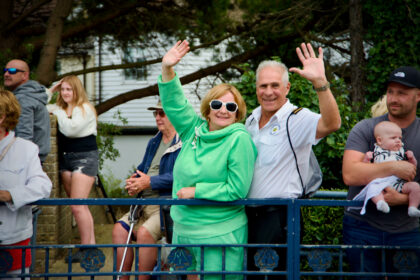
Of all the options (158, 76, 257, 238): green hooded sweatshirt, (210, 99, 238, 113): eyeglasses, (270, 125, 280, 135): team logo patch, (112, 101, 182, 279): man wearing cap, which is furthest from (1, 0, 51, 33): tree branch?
(270, 125, 280, 135): team logo patch

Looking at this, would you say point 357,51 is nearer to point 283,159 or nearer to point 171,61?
point 283,159

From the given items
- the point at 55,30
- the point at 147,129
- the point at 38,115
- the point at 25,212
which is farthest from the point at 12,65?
the point at 147,129

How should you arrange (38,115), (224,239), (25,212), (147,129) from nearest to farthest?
(224,239)
(25,212)
(38,115)
(147,129)

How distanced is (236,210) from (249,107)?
2.75m

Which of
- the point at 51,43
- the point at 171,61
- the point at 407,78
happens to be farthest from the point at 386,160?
the point at 51,43

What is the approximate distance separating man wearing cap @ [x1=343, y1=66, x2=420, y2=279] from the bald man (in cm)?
309

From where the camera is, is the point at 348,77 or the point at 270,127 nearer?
the point at 270,127

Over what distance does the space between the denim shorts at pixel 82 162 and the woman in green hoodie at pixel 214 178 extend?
2318 mm

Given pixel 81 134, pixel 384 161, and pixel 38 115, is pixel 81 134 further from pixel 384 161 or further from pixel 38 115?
pixel 384 161

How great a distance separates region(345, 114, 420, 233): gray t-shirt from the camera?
2.93 m

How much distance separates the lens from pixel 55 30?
25.1 ft

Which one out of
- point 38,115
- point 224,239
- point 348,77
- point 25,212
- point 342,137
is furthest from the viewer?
point 348,77

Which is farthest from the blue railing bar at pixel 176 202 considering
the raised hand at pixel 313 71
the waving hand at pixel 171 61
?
the waving hand at pixel 171 61

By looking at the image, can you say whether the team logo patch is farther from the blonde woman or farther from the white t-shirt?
the blonde woman
